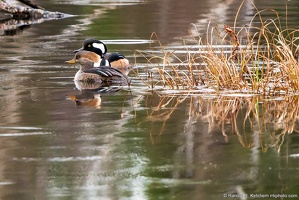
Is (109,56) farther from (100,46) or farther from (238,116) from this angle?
(238,116)

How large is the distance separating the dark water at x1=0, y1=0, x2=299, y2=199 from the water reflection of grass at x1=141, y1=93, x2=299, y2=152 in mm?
11

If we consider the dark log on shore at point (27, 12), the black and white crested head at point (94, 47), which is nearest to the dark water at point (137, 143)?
the black and white crested head at point (94, 47)

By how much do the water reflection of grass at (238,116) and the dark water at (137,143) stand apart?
1 cm

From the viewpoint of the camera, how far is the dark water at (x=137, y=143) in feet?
25.9

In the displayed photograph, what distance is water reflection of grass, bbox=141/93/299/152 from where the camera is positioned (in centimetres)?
1022

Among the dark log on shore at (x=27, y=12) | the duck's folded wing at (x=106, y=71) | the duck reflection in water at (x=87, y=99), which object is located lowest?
the dark log on shore at (x=27, y=12)

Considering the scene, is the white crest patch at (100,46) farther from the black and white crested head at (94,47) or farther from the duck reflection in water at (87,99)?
the duck reflection in water at (87,99)

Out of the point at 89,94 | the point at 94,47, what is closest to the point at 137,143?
the point at 89,94

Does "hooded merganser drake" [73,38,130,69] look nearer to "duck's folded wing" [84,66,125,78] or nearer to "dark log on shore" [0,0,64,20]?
"duck's folded wing" [84,66,125,78]

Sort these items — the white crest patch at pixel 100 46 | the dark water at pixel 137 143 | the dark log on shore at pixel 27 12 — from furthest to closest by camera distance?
the dark log on shore at pixel 27 12, the white crest patch at pixel 100 46, the dark water at pixel 137 143

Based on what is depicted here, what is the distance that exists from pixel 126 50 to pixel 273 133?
10.4 meters

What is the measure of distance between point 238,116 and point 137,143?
203 centimetres

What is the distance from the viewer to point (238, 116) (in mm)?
11539

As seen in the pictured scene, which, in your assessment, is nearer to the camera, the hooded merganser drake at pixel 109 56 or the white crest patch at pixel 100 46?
the hooded merganser drake at pixel 109 56
